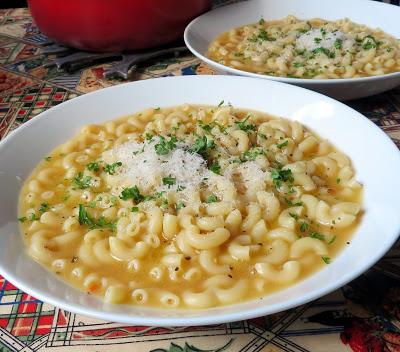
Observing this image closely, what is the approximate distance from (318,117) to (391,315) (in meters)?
1.16

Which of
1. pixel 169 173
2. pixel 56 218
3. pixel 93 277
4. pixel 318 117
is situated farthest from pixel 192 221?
pixel 318 117

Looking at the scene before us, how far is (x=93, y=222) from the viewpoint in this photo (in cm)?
209

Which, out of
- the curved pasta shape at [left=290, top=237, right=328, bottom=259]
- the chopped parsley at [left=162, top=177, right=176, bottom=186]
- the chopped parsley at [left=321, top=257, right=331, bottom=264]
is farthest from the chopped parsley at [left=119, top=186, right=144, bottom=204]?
the chopped parsley at [left=321, top=257, right=331, bottom=264]

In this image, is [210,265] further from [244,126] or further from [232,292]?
[244,126]

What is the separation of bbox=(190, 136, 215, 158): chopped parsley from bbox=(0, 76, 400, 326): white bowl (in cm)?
56

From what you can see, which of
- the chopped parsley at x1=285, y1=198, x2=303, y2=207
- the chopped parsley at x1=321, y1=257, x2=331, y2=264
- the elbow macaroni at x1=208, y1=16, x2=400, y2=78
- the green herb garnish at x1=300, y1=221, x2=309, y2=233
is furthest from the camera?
the elbow macaroni at x1=208, y1=16, x2=400, y2=78

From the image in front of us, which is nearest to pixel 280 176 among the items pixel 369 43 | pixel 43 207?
pixel 43 207

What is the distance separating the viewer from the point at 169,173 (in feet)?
6.97

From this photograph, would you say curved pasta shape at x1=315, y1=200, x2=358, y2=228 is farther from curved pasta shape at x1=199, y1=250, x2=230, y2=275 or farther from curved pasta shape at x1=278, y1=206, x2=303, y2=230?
curved pasta shape at x1=199, y1=250, x2=230, y2=275

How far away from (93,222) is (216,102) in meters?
1.12

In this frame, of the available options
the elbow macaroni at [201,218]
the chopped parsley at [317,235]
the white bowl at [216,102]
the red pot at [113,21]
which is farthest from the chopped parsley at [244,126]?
the red pot at [113,21]

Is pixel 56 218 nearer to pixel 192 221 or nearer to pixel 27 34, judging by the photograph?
pixel 192 221

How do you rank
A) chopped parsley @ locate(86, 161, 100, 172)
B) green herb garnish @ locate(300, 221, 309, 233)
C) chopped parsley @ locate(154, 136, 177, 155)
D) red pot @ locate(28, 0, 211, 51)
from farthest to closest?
red pot @ locate(28, 0, 211, 51) → chopped parsley @ locate(86, 161, 100, 172) → chopped parsley @ locate(154, 136, 177, 155) → green herb garnish @ locate(300, 221, 309, 233)

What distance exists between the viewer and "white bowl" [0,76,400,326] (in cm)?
151
